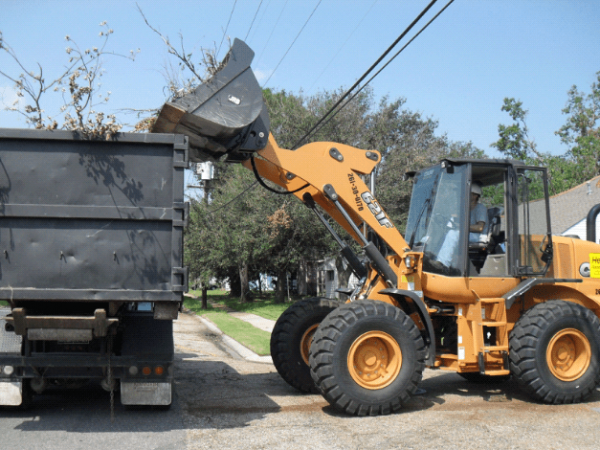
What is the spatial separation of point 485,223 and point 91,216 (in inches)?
199

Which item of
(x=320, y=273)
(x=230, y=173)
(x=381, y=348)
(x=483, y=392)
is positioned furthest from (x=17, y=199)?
(x=320, y=273)

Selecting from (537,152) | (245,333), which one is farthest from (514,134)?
(245,333)

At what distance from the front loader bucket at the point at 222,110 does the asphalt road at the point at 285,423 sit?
3.11 metres

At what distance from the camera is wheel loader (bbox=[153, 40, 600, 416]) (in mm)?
7184

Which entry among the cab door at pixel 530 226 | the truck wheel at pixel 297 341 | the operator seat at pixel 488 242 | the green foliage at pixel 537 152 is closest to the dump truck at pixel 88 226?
the truck wheel at pixel 297 341

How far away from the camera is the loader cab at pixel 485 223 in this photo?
8141mm

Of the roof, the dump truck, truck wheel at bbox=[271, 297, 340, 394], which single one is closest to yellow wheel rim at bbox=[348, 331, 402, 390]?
truck wheel at bbox=[271, 297, 340, 394]

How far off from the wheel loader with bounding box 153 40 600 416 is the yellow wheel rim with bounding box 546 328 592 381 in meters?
0.02

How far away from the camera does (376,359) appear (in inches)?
293

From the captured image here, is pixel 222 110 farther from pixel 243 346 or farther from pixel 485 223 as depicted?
pixel 243 346

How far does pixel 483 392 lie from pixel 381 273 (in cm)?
239

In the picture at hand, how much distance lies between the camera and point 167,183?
6.40 m

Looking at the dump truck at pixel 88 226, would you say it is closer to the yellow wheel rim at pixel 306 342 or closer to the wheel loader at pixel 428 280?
the wheel loader at pixel 428 280

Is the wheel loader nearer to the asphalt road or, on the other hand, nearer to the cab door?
the cab door
